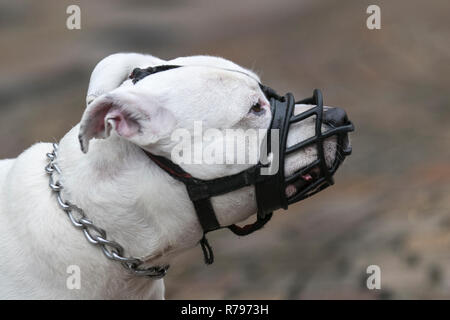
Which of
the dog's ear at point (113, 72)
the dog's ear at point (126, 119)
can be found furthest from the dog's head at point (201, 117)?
the dog's ear at point (113, 72)

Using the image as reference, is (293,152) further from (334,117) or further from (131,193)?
(131,193)

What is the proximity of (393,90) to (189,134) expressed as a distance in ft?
15.8

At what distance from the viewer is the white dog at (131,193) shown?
213cm

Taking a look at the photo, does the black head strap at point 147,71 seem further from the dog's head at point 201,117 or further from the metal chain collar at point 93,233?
the metal chain collar at point 93,233

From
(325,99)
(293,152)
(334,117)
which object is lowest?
(325,99)

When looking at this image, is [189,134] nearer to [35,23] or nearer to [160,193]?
[160,193]

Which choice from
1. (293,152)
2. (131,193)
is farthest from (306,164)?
(131,193)

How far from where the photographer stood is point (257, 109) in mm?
2271

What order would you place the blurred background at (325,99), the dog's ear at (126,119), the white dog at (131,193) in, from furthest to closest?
1. the blurred background at (325,99)
2. the white dog at (131,193)
3. the dog's ear at (126,119)

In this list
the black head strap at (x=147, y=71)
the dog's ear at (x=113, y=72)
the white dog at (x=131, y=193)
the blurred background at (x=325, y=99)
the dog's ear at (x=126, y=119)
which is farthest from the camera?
the blurred background at (x=325, y=99)

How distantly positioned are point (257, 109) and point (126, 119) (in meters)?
0.51
